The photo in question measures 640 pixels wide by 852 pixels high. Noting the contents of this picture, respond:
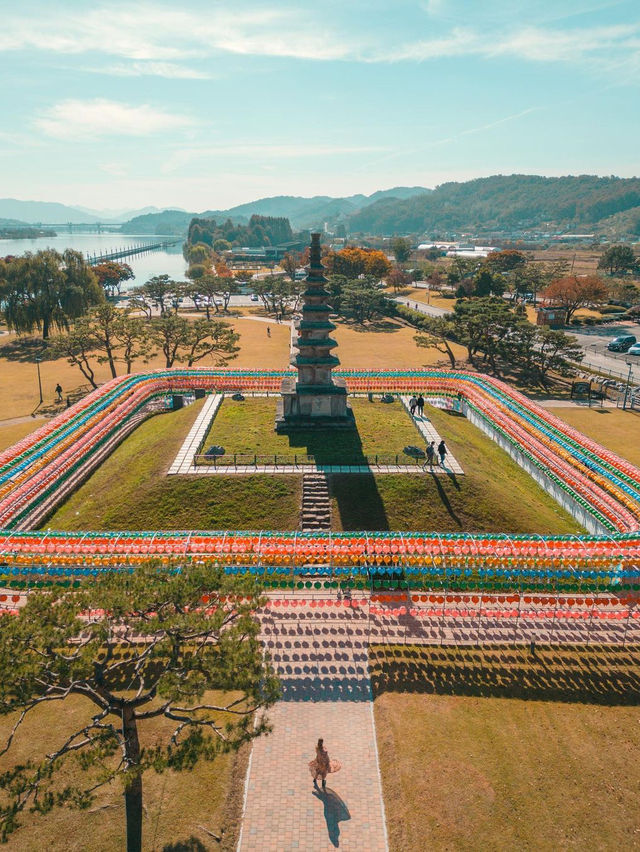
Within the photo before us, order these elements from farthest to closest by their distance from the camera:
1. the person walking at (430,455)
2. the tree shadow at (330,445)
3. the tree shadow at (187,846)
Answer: the tree shadow at (330,445) < the person walking at (430,455) < the tree shadow at (187,846)

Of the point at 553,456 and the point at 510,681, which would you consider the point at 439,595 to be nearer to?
the point at 510,681

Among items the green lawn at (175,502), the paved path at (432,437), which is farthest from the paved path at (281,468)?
the green lawn at (175,502)

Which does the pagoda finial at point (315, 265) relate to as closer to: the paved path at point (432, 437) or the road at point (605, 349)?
the paved path at point (432, 437)

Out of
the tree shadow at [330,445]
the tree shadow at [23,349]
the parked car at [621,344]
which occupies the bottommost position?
the tree shadow at [330,445]

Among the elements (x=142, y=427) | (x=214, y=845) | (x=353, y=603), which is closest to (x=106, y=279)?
(x=142, y=427)

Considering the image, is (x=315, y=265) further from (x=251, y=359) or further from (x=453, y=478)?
(x=251, y=359)
